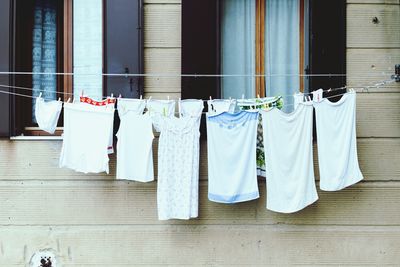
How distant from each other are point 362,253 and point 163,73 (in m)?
3.11

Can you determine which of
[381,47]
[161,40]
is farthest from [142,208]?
[381,47]

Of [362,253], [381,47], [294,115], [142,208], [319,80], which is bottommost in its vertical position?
[362,253]

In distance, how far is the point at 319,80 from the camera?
5.68m

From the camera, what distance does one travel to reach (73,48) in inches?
232

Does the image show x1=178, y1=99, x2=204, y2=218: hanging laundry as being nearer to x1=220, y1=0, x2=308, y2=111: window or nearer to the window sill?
x1=220, y1=0, x2=308, y2=111: window

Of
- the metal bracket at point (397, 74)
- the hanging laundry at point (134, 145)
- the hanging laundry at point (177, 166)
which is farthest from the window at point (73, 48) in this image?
the metal bracket at point (397, 74)

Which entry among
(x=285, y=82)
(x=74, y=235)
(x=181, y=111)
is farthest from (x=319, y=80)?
(x=74, y=235)

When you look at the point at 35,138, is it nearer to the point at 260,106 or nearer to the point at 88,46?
the point at 88,46

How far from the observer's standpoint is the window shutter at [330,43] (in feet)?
18.6

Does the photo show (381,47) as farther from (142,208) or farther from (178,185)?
(142,208)

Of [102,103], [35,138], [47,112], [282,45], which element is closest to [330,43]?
[282,45]

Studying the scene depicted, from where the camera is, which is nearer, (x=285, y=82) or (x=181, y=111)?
A: (x=181, y=111)

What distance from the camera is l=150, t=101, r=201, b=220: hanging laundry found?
529cm

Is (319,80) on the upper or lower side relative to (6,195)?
upper
